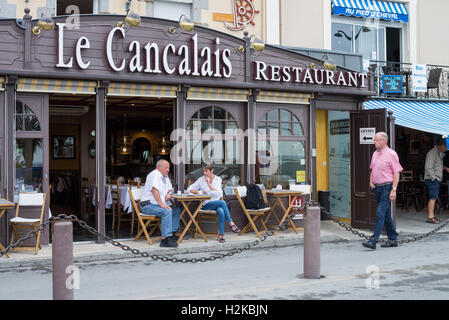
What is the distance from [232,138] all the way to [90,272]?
171 inches

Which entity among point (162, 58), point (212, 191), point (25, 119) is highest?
point (162, 58)

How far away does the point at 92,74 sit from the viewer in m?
9.76

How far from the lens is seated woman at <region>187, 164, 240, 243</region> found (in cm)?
1038

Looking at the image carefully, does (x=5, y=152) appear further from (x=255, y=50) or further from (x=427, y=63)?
(x=427, y=63)

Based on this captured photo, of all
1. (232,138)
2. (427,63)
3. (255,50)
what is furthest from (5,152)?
(427,63)

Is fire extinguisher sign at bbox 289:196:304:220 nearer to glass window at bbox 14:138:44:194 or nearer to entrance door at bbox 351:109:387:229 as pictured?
entrance door at bbox 351:109:387:229

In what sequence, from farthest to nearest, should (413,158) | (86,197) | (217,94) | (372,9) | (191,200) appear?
(413,158)
(372,9)
(86,197)
(217,94)
(191,200)

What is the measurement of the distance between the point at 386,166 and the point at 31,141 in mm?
5799

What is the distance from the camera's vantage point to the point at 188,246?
976 centimetres

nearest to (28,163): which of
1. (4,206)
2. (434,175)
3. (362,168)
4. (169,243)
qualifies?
(4,206)

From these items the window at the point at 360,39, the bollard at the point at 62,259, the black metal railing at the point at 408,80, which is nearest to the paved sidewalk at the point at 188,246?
the bollard at the point at 62,259

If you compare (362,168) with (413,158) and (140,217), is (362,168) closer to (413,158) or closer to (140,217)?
(140,217)

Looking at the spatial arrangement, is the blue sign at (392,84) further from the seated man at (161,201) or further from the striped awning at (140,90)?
the seated man at (161,201)

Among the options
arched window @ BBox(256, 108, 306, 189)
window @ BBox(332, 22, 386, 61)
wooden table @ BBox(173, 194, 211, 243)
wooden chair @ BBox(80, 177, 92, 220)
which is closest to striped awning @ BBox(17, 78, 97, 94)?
wooden table @ BBox(173, 194, 211, 243)
